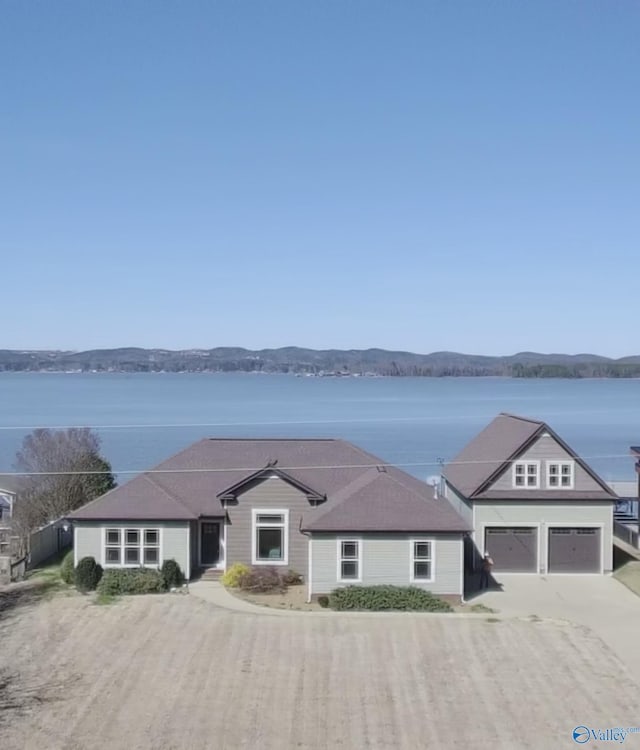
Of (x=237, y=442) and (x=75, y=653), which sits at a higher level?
(x=237, y=442)

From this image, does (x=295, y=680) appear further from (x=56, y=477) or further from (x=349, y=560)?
(x=56, y=477)

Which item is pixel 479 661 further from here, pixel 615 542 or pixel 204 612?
pixel 615 542

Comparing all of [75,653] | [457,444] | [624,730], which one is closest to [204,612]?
[75,653]

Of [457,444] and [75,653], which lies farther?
[457,444]

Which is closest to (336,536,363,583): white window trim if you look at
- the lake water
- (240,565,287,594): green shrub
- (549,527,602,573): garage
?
(240,565,287,594): green shrub

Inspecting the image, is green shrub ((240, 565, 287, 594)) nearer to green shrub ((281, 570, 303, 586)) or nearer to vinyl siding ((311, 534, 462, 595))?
green shrub ((281, 570, 303, 586))

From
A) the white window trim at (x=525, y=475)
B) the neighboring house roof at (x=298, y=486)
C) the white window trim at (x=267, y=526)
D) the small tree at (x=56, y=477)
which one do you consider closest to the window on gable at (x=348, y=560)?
the neighboring house roof at (x=298, y=486)
